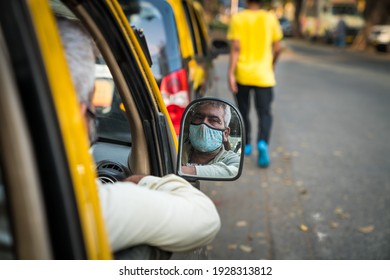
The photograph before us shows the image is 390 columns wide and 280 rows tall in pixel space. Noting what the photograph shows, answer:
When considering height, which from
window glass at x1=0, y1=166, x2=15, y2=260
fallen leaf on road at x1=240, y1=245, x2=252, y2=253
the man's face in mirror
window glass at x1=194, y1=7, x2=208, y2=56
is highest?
window glass at x1=0, y1=166, x2=15, y2=260

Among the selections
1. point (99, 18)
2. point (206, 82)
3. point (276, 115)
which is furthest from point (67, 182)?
point (276, 115)

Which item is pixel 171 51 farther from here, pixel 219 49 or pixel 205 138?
pixel 219 49

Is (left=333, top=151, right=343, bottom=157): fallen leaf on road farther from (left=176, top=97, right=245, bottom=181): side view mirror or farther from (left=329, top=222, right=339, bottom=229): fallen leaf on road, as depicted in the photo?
(left=176, top=97, right=245, bottom=181): side view mirror

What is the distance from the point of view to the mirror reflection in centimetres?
165

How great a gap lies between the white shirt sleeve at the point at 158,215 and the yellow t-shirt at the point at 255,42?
3.67m

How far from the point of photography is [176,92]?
3578 millimetres

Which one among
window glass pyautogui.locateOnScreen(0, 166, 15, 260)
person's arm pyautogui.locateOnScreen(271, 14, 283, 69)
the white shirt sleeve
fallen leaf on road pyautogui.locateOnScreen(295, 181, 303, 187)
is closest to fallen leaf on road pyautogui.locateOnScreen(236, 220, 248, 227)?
fallen leaf on road pyautogui.locateOnScreen(295, 181, 303, 187)

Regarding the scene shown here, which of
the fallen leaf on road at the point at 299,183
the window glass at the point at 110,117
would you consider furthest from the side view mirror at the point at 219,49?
the window glass at the point at 110,117

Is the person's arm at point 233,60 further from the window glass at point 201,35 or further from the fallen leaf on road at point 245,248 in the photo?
the fallen leaf on road at point 245,248

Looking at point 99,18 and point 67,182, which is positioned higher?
point 99,18

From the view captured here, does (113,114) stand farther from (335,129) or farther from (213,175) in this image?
(335,129)

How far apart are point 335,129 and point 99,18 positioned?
6.06m

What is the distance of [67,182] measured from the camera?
97 cm

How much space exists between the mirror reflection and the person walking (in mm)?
3358
